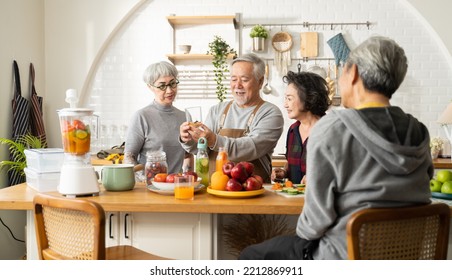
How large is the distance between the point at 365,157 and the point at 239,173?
2.75 feet

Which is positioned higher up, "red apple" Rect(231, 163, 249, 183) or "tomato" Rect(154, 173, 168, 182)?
"red apple" Rect(231, 163, 249, 183)

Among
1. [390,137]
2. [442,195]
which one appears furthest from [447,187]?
[390,137]

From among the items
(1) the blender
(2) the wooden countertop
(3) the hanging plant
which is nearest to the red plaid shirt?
(2) the wooden countertop

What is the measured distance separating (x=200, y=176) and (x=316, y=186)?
103cm

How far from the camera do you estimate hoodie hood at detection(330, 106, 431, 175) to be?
58.5 inches

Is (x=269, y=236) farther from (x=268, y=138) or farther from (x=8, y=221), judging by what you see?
(x=8, y=221)

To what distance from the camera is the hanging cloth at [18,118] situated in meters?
4.19

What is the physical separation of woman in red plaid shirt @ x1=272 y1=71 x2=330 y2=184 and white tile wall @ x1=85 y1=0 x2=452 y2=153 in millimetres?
2104

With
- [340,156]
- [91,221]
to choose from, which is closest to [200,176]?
[91,221]

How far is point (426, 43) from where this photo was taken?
16.8 ft

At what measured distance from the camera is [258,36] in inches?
200

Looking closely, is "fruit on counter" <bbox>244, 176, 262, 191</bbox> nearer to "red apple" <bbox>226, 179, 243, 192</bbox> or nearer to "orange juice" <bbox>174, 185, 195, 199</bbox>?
"red apple" <bbox>226, 179, 243, 192</bbox>

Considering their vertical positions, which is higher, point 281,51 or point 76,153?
point 281,51

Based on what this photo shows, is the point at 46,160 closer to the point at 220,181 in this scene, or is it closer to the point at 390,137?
the point at 220,181
